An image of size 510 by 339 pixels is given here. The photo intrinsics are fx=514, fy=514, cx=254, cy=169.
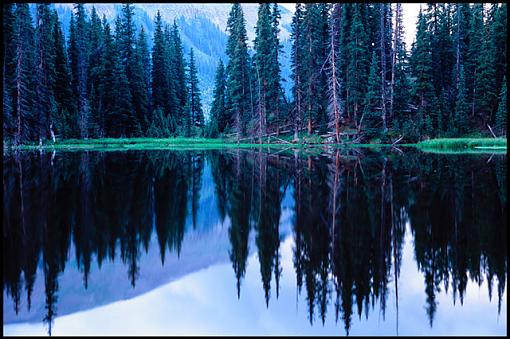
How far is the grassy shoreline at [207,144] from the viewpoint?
4062cm

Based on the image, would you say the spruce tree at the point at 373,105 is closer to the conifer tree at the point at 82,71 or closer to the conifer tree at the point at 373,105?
the conifer tree at the point at 373,105

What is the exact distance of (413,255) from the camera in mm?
8461

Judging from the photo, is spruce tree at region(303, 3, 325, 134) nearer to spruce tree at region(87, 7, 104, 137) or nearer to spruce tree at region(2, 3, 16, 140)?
spruce tree at region(87, 7, 104, 137)

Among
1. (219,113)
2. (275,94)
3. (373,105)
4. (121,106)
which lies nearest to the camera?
(373,105)

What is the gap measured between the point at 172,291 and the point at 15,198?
8.49 metres

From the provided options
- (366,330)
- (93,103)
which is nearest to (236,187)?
(366,330)

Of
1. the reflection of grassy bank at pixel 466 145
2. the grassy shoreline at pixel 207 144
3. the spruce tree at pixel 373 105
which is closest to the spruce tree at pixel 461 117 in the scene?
the grassy shoreline at pixel 207 144

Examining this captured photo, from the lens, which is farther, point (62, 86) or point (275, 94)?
point (62, 86)

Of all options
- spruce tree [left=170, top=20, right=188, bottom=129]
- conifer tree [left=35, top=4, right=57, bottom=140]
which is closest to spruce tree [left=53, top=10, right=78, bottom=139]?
conifer tree [left=35, top=4, right=57, bottom=140]

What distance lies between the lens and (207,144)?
197ft

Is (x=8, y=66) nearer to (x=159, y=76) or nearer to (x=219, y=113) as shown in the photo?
(x=159, y=76)

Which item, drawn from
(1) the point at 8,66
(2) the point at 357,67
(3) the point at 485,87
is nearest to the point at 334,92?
(2) the point at 357,67

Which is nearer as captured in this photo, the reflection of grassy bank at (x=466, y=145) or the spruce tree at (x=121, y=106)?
the reflection of grassy bank at (x=466, y=145)

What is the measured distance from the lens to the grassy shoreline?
40.6m
